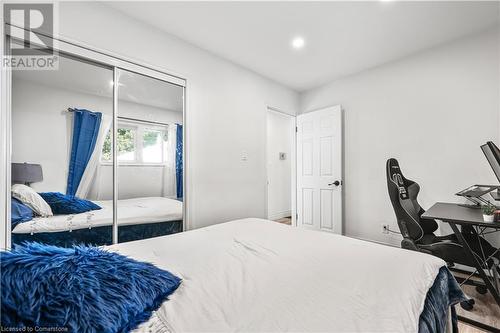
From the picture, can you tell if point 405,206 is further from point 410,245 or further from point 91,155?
point 91,155

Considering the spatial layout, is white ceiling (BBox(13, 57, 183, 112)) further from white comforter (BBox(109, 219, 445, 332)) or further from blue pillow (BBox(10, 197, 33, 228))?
white comforter (BBox(109, 219, 445, 332))

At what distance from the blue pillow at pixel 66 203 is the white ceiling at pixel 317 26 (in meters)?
1.75

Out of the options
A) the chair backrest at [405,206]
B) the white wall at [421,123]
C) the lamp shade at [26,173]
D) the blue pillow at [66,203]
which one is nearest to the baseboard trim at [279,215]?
the white wall at [421,123]

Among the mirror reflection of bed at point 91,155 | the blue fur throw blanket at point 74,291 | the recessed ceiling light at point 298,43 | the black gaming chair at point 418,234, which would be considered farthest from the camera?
the recessed ceiling light at point 298,43

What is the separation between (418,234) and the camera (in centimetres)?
213

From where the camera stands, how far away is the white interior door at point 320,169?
3.56 m

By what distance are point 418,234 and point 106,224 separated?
114 inches

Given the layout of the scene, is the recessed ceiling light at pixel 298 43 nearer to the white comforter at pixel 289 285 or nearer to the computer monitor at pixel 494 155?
the computer monitor at pixel 494 155

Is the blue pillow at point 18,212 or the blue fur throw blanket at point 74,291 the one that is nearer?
the blue fur throw blanket at point 74,291

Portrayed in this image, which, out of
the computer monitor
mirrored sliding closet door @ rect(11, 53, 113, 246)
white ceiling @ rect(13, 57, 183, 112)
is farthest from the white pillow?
the computer monitor

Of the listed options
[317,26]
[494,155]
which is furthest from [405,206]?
[317,26]

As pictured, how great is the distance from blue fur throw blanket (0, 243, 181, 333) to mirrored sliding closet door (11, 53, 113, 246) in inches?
52.3

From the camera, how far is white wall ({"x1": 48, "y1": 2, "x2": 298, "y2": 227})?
2068mm

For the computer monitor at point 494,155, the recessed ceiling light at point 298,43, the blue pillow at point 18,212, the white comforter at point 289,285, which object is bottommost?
the white comforter at point 289,285
